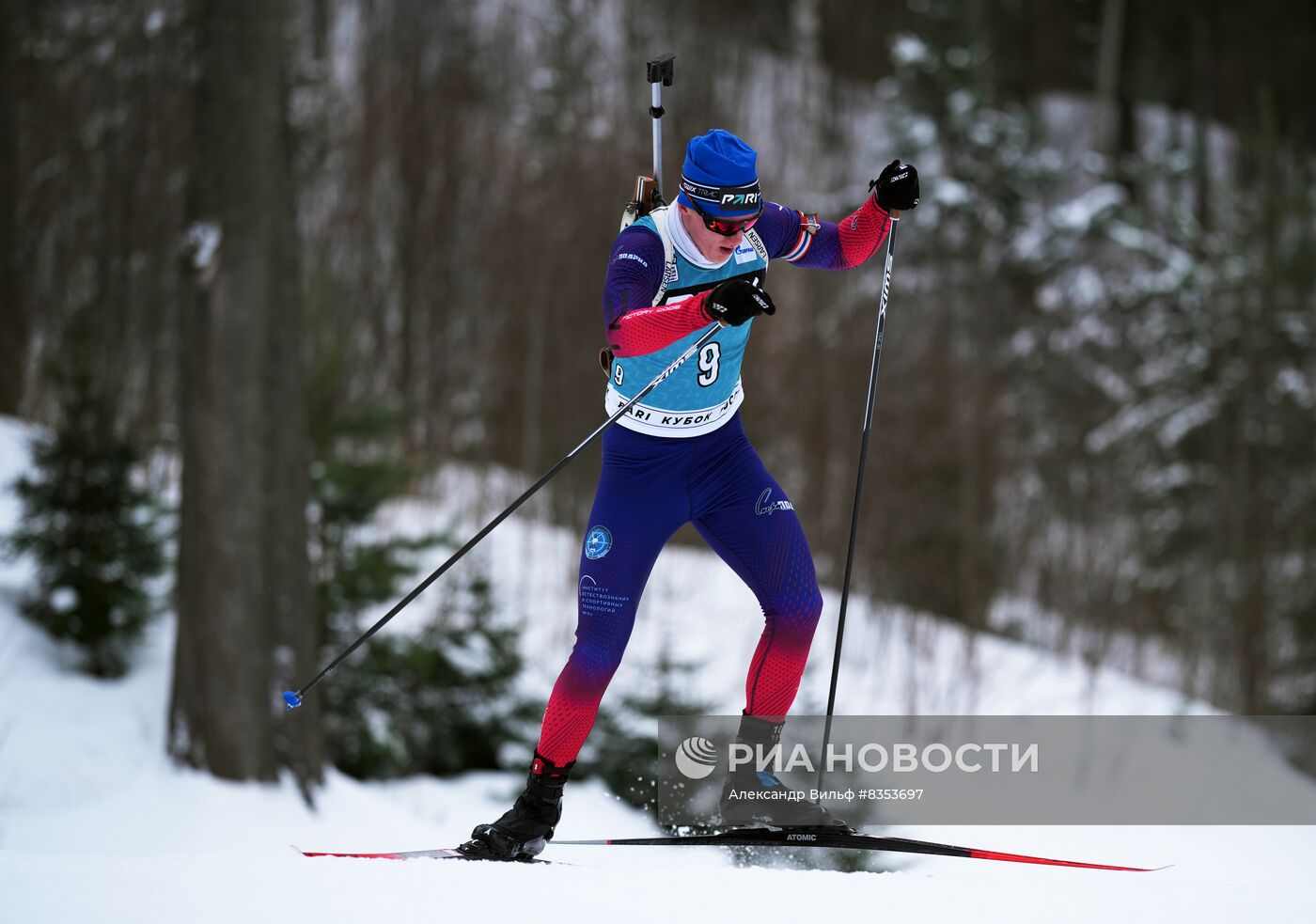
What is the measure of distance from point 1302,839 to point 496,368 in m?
7.59

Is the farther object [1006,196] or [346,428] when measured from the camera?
[1006,196]

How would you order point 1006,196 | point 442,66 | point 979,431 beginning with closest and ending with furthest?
point 979,431
point 442,66
point 1006,196

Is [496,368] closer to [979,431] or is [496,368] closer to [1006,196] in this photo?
[979,431]

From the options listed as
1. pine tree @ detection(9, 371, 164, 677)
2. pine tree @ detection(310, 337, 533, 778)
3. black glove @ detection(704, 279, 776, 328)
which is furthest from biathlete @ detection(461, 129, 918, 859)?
pine tree @ detection(9, 371, 164, 677)

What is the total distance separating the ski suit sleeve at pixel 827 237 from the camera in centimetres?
362

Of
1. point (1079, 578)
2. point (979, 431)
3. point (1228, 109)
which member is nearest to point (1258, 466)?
point (1079, 578)

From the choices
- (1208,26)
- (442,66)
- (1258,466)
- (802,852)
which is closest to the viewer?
(802,852)

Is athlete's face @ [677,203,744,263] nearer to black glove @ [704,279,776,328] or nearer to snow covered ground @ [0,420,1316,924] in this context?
black glove @ [704,279,776,328]

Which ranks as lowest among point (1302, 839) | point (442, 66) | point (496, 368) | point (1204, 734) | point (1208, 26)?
point (1302, 839)

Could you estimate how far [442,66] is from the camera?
12.5 m

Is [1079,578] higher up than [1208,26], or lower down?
lower down

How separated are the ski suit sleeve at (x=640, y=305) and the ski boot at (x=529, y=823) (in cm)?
132

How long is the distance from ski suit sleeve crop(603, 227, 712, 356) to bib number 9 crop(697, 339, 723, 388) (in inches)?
9.5

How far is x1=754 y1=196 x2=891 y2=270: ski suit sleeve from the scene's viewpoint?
3.62m
